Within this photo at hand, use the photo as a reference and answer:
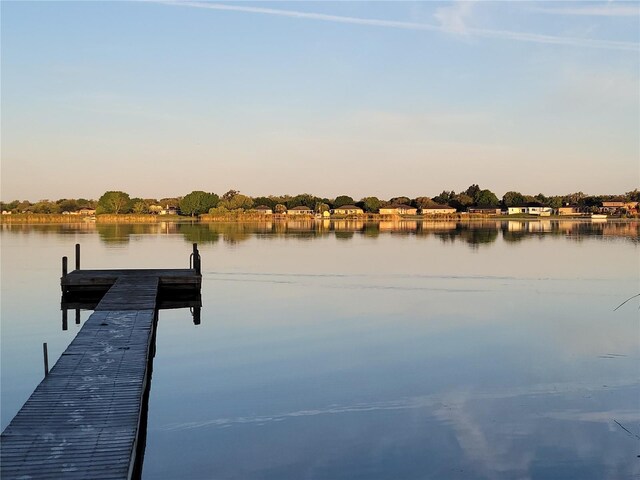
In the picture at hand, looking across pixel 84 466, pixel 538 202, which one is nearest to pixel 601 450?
pixel 84 466

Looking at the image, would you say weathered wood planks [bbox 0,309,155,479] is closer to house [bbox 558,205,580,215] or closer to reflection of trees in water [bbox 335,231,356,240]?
reflection of trees in water [bbox 335,231,356,240]

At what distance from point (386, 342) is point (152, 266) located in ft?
74.7

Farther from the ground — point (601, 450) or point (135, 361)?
point (135, 361)

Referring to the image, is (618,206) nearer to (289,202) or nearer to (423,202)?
(423,202)

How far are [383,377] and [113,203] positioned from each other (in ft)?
516

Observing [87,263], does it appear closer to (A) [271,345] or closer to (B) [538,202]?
(A) [271,345]

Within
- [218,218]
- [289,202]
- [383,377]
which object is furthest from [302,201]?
[383,377]

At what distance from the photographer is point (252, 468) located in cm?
941

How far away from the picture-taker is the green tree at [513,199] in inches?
7032

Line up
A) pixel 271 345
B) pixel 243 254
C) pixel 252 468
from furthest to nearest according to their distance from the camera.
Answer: pixel 243 254 < pixel 271 345 < pixel 252 468

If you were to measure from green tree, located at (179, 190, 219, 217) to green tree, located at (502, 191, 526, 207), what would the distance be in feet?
275

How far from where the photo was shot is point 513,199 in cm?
18050

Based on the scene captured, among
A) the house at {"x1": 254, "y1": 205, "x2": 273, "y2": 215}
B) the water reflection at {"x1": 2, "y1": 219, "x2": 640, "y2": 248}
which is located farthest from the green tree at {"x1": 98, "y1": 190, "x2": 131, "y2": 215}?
the water reflection at {"x1": 2, "y1": 219, "x2": 640, "y2": 248}

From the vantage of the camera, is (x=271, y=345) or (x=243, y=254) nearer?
(x=271, y=345)
